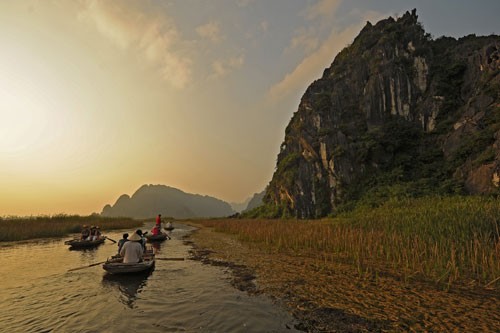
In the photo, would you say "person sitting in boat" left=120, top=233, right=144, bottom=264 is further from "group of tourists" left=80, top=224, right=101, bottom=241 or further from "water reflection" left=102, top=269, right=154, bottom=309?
"group of tourists" left=80, top=224, right=101, bottom=241

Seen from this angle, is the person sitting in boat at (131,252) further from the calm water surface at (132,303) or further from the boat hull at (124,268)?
the calm water surface at (132,303)

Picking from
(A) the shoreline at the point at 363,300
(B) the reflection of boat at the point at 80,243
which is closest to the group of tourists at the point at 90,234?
(B) the reflection of boat at the point at 80,243

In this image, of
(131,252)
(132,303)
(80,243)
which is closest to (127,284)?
(131,252)

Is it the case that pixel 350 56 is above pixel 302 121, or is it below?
above

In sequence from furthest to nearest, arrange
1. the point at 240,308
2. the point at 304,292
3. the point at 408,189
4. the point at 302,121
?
the point at 302,121, the point at 408,189, the point at 304,292, the point at 240,308

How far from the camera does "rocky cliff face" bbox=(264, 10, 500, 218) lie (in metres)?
31.1

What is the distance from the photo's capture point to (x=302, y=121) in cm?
5581

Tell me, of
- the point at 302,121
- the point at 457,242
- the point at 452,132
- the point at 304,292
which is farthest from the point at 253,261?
the point at 302,121

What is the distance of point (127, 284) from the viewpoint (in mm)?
10547

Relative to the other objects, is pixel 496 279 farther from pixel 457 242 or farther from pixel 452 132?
pixel 452 132

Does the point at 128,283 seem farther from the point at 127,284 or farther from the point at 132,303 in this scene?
the point at 132,303

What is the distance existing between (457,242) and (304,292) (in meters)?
7.86

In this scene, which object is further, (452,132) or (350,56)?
(350,56)

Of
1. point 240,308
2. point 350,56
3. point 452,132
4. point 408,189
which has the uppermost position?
point 350,56
